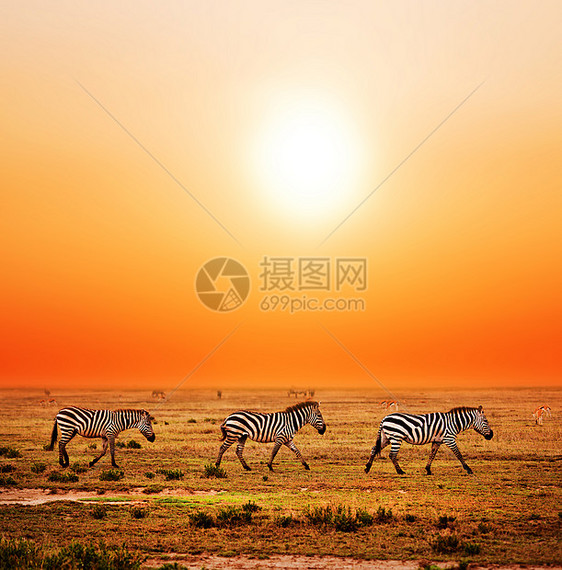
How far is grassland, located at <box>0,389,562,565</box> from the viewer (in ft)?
40.5

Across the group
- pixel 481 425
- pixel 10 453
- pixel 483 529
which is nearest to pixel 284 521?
pixel 483 529

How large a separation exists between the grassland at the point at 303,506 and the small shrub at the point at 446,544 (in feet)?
0.10

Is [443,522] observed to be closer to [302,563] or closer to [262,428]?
[302,563]

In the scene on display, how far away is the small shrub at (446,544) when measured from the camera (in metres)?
11.8

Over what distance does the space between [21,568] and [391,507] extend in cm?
922

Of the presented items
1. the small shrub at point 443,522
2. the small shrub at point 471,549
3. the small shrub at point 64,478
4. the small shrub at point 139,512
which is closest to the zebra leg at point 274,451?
the small shrub at point 64,478

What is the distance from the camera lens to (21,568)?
1004 cm

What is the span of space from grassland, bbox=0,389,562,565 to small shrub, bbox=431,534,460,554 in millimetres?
29

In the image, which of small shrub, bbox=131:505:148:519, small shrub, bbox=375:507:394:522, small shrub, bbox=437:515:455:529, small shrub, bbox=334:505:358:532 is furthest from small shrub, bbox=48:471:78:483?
small shrub, bbox=437:515:455:529

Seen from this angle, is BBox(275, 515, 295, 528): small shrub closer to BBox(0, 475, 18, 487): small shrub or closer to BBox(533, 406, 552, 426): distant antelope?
BBox(0, 475, 18, 487): small shrub

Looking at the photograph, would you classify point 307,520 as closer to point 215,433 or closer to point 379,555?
point 379,555

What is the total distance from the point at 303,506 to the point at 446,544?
4.84m

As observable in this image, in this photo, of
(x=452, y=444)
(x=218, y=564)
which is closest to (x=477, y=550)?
(x=218, y=564)

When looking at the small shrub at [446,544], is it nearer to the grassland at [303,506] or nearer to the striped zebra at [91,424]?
the grassland at [303,506]
